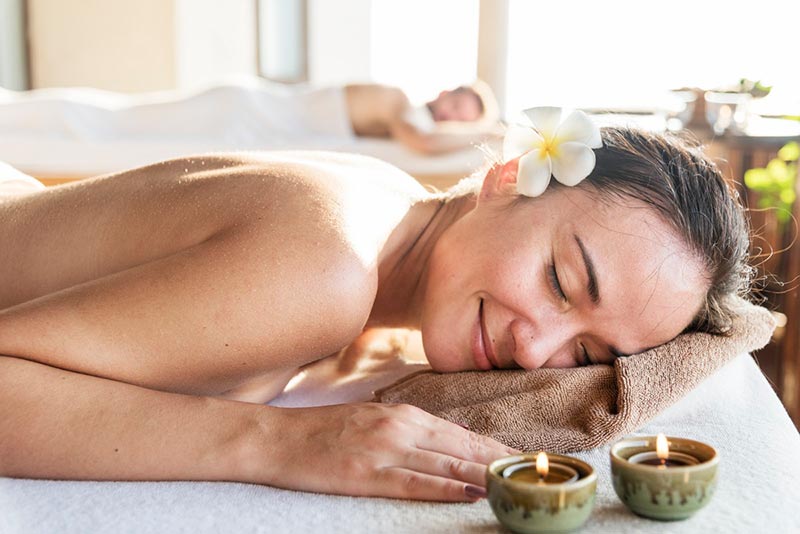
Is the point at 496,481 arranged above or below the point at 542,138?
below

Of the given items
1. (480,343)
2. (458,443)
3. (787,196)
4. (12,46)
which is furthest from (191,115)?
(458,443)

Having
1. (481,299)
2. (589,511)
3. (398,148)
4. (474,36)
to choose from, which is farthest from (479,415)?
(474,36)

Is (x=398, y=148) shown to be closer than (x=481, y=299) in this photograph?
No

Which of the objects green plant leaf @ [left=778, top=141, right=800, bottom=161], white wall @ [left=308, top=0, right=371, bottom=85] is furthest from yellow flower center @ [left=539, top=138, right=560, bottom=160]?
white wall @ [left=308, top=0, right=371, bottom=85]

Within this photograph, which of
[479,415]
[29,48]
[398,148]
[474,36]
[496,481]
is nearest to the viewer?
[496,481]

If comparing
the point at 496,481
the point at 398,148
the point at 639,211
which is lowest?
the point at 398,148

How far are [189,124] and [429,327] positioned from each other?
117 inches

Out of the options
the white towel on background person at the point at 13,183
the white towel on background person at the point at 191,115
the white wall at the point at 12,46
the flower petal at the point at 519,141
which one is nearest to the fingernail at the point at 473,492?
the flower petal at the point at 519,141

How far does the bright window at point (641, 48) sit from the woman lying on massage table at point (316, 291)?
3391 mm

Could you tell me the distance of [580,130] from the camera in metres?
1.43

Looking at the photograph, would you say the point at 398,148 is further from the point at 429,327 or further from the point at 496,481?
the point at 496,481

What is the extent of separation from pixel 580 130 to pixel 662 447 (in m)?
0.62

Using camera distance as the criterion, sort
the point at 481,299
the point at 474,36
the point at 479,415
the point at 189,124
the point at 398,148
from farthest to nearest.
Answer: the point at 474,36, the point at 189,124, the point at 398,148, the point at 481,299, the point at 479,415

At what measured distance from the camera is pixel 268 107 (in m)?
4.26
